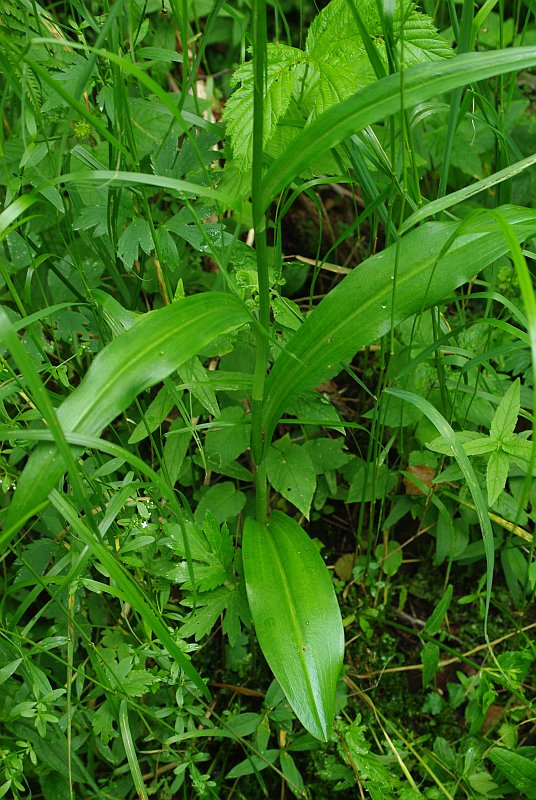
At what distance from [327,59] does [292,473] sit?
68 centimetres

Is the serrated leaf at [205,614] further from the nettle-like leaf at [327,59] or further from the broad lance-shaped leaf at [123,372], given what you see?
the nettle-like leaf at [327,59]

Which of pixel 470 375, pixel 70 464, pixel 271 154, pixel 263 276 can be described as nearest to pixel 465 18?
pixel 271 154

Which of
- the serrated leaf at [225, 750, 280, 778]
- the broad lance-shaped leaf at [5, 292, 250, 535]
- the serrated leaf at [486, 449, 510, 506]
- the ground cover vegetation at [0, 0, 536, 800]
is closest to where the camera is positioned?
the broad lance-shaped leaf at [5, 292, 250, 535]

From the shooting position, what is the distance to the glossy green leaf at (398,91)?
30.3 inches

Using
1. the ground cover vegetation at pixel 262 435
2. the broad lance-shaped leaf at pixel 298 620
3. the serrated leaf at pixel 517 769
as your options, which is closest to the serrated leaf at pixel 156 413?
the ground cover vegetation at pixel 262 435

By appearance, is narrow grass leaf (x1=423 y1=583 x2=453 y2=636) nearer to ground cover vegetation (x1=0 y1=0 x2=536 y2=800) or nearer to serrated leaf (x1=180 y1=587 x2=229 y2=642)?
ground cover vegetation (x1=0 y1=0 x2=536 y2=800)

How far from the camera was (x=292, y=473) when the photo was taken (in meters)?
1.28

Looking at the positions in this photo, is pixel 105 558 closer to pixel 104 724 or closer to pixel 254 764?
pixel 104 724

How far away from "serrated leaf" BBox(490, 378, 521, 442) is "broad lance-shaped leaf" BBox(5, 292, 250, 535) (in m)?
0.46

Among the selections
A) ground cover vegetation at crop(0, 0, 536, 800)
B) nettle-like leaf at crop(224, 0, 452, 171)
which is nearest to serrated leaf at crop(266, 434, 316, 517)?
ground cover vegetation at crop(0, 0, 536, 800)

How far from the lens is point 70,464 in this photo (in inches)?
26.9

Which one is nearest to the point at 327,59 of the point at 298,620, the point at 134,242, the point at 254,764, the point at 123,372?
the point at 134,242

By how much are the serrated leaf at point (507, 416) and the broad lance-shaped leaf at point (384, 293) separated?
0.22m

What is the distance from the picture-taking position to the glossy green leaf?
0.77m
